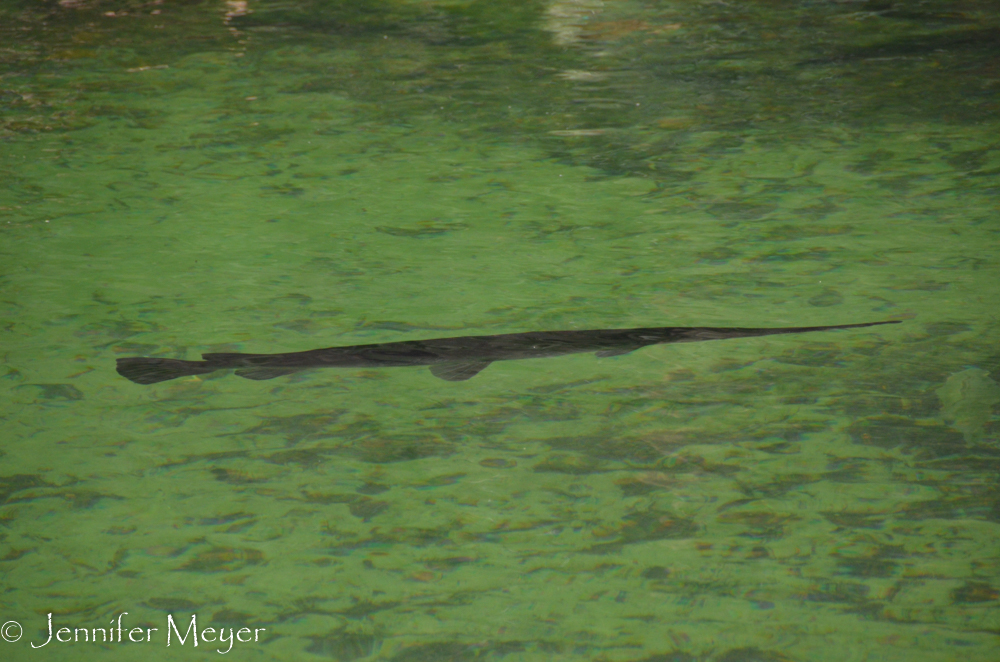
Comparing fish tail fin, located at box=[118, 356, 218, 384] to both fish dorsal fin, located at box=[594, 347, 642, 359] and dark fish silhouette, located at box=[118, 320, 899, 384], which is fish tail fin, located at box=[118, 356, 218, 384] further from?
fish dorsal fin, located at box=[594, 347, 642, 359]

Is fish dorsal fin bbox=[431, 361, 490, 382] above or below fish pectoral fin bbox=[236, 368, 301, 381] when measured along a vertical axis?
above

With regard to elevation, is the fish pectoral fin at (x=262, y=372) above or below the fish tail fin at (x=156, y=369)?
below

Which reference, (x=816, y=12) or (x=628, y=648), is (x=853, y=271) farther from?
(x=816, y=12)

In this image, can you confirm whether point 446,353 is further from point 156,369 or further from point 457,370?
point 156,369

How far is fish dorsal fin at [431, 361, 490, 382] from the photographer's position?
212 centimetres

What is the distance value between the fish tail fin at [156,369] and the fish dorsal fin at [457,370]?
0.49m

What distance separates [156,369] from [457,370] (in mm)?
640

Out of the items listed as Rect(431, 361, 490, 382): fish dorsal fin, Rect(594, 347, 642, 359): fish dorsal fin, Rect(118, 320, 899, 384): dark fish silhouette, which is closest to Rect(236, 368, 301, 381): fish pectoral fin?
Rect(118, 320, 899, 384): dark fish silhouette

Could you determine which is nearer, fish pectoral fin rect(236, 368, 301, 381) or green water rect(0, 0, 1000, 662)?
green water rect(0, 0, 1000, 662)

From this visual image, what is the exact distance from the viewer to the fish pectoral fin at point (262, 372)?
7.08ft

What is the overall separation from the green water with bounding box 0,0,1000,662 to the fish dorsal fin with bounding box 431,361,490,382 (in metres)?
Result: 0.03

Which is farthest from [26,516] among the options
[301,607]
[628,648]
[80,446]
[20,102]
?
[20,102]

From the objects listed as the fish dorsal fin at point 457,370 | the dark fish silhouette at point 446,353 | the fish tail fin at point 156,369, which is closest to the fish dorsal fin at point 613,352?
the dark fish silhouette at point 446,353

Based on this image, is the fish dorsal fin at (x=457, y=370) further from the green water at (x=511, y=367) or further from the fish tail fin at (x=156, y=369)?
the fish tail fin at (x=156, y=369)
